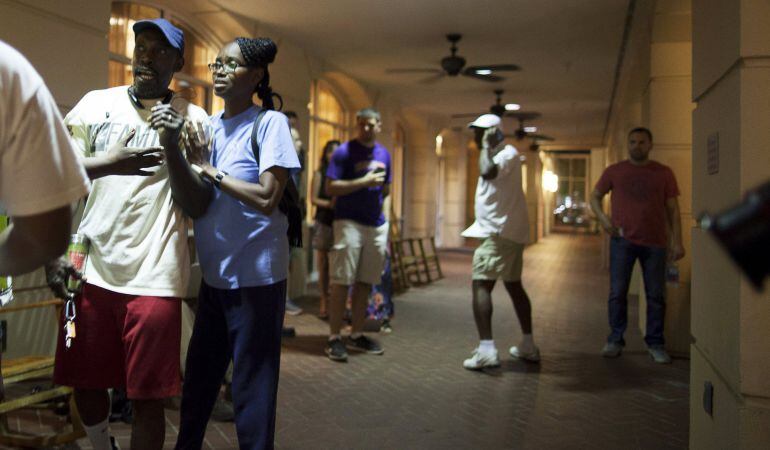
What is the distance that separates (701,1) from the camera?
2.96m

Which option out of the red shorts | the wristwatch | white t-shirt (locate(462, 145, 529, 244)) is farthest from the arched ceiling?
the red shorts

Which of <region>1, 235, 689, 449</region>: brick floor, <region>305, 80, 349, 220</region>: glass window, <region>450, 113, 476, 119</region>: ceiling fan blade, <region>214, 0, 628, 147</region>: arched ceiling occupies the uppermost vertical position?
<region>450, 113, 476, 119</region>: ceiling fan blade

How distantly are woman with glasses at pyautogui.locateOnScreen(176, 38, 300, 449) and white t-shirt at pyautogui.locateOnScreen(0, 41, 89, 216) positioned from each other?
1235 mm

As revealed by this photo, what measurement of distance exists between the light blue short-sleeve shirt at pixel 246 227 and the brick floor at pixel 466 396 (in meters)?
1.31

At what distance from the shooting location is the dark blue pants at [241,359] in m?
2.44

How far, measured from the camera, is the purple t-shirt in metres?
5.22

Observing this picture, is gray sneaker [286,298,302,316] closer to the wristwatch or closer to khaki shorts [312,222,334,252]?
khaki shorts [312,222,334,252]

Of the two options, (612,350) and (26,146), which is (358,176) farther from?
(26,146)

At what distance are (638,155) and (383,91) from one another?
8615 millimetres

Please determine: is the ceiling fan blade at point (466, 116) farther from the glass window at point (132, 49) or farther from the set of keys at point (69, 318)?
the set of keys at point (69, 318)

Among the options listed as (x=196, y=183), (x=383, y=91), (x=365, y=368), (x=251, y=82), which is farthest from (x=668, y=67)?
(x=383, y=91)

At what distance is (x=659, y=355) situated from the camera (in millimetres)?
5516

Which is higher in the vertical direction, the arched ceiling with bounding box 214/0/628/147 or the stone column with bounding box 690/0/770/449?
the arched ceiling with bounding box 214/0/628/147

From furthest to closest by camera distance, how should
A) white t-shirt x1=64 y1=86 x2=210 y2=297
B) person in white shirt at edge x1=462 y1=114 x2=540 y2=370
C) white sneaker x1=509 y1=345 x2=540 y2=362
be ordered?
white sneaker x1=509 y1=345 x2=540 y2=362
person in white shirt at edge x1=462 y1=114 x2=540 y2=370
white t-shirt x1=64 y1=86 x2=210 y2=297
